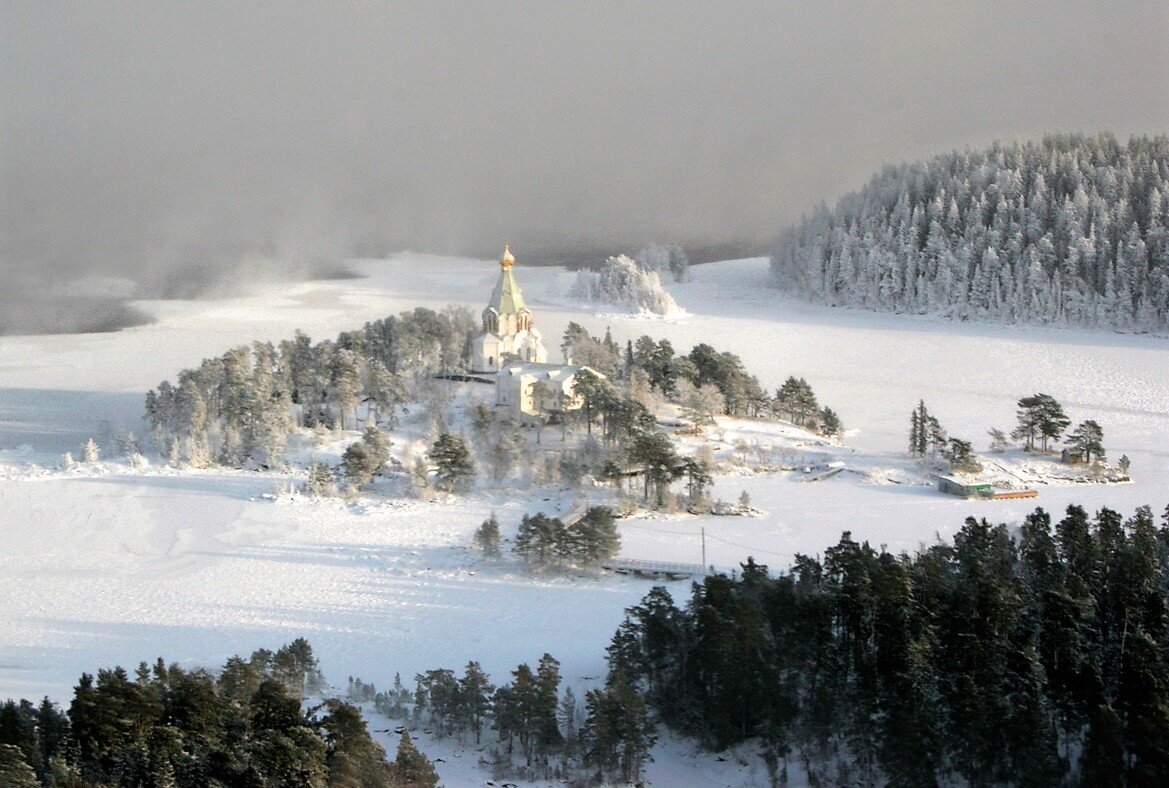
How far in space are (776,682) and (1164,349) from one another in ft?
180

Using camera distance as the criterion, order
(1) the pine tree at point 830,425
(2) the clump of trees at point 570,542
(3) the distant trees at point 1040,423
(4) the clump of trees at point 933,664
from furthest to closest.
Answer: (1) the pine tree at point 830,425, (3) the distant trees at point 1040,423, (2) the clump of trees at point 570,542, (4) the clump of trees at point 933,664

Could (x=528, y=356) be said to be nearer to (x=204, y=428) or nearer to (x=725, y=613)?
(x=204, y=428)

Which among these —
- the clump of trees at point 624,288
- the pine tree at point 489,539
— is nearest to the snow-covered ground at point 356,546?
the pine tree at point 489,539

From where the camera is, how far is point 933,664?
57.3ft

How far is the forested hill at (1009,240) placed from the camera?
248 feet

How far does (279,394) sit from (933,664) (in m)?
28.5

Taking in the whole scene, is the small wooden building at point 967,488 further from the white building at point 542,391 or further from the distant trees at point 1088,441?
the white building at point 542,391

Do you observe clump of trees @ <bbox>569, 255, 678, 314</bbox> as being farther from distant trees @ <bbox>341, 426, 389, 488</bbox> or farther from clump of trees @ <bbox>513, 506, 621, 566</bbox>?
clump of trees @ <bbox>513, 506, 621, 566</bbox>

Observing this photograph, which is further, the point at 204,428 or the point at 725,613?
the point at 204,428

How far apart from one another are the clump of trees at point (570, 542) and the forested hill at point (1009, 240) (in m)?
56.1

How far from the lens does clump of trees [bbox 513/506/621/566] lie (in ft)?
87.2

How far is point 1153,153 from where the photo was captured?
92125 millimetres

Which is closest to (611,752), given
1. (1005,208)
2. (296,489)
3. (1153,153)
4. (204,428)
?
(296,489)

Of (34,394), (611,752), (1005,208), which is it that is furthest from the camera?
(1005,208)
